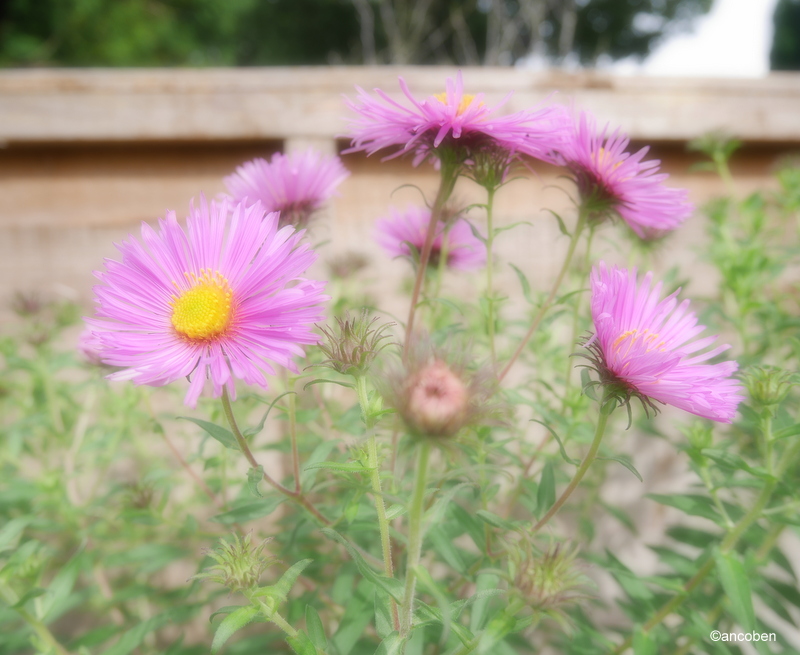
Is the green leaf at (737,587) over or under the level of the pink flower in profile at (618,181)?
under

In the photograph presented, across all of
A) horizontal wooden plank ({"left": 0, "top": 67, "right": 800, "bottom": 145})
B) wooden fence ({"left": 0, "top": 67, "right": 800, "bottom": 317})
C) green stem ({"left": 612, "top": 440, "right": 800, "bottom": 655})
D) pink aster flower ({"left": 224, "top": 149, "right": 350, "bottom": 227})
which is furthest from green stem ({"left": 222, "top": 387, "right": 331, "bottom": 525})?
horizontal wooden plank ({"left": 0, "top": 67, "right": 800, "bottom": 145})

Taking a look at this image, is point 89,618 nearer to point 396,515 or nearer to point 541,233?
point 396,515

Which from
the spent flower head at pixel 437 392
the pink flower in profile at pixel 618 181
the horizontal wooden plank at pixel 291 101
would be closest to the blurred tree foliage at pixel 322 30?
the horizontal wooden plank at pixel 291 101

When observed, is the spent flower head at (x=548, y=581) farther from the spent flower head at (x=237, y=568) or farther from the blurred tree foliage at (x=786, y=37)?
the blurred tree foliage at (x=786, y=37)

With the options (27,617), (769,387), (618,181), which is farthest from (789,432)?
(27,617)

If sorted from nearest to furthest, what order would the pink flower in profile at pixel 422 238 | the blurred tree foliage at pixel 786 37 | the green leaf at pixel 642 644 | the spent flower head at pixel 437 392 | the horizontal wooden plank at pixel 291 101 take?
the spent flower head at pixel 437 392 < the green leaf at pixel 642 644 < the pink flower in profile at pixel 422 238 < the horizontal wooden plank at pixel 291 101 < the blurred tree foliage at pixel 786 37

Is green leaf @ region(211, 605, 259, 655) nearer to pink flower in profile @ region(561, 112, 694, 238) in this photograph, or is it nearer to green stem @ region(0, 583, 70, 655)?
green stem @ region(0, 583, 70, 655)
